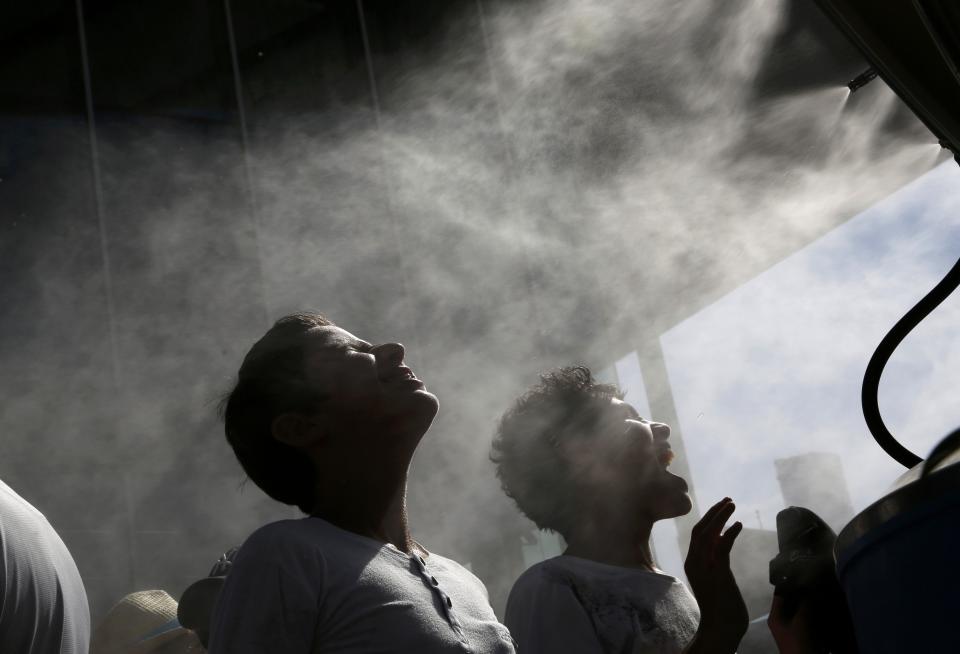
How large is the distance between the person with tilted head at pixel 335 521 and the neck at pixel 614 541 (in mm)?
459

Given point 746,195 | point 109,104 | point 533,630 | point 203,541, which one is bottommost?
point 533,630

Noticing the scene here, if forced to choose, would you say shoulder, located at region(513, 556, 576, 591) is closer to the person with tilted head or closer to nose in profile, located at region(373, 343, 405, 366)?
the person with tilted head

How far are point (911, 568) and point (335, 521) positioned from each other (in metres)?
0.77

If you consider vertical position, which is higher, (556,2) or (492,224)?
(556,2)

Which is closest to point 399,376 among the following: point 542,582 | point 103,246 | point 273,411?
point 273,411

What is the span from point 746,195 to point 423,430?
410cm

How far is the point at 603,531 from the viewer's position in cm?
178

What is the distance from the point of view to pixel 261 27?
426 cm

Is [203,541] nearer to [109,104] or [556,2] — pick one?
[109,104]

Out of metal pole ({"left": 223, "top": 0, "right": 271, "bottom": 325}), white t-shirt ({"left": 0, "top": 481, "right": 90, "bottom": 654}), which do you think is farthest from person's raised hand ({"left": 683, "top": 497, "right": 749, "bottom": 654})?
metal pole ({"left": 223, "top": 0, "right": 271, "bottom": 325})

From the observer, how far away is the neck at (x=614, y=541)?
174cm

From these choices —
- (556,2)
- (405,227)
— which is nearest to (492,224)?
(405,227)

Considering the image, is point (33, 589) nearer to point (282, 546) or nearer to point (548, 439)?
point (282, 546)

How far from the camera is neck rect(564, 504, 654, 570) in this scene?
1.74m
